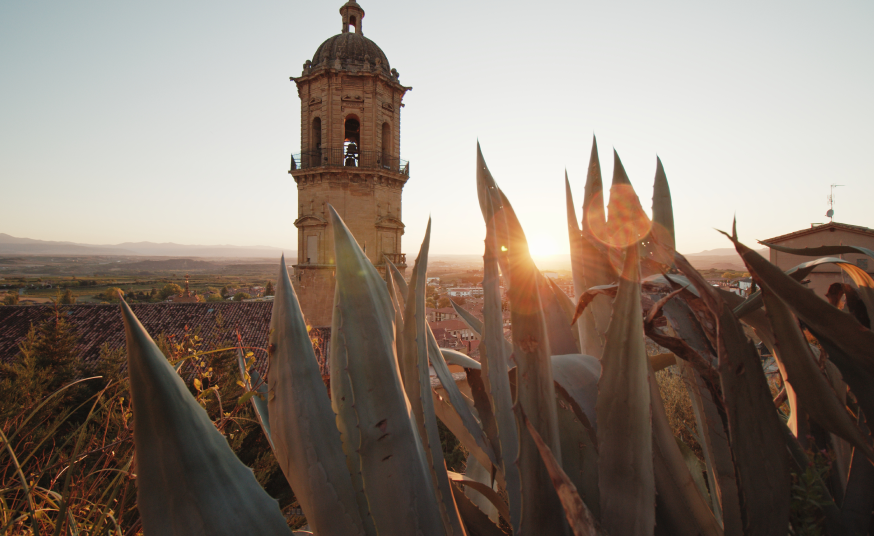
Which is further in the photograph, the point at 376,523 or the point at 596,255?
the point at 596,255

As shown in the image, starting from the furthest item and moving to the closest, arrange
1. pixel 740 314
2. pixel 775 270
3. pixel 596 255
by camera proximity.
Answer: pixel 596 255, pixel 740 314, pixel 775 270

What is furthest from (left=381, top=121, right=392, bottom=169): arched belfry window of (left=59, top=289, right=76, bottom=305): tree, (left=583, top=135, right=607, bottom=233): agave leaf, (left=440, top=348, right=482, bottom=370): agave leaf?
(left=440, top=348, right=482, bottom=370): agave leaf

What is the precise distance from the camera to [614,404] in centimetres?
58

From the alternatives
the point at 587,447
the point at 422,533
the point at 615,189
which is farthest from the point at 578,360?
the point at 615,189

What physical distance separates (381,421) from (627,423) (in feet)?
1.11

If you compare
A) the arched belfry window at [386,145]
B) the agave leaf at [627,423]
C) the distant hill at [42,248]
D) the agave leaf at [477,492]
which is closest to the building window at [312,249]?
the arched belfry window at [386,145]

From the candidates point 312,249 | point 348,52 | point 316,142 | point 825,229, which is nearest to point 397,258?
point 312,249

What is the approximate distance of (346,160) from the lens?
13.6 meters

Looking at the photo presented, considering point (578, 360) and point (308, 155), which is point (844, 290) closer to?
point (578, 360)

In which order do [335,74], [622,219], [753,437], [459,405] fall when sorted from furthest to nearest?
[335,74] → [622,219] → [459,405] → [753,437]

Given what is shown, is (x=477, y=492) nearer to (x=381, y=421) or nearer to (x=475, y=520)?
(x=475, y=520)

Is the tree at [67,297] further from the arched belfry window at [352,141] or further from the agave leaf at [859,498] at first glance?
the agave leaf at [859,498]

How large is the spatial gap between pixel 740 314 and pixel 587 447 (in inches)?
12.6

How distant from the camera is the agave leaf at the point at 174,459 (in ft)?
1.53
